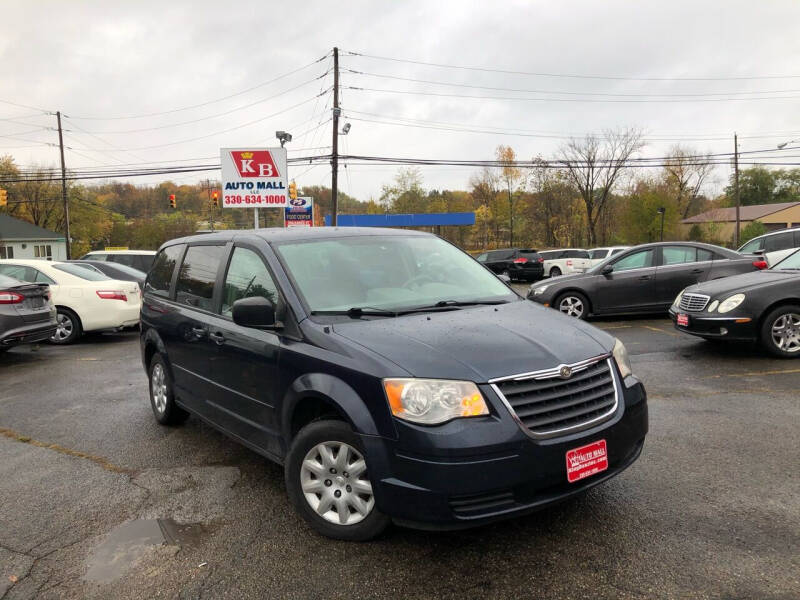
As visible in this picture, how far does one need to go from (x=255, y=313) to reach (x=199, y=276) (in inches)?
60.7

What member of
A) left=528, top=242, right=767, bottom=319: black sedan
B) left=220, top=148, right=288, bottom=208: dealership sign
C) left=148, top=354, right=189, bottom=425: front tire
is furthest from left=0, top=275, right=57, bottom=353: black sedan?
left=220, top=148, right=288, bottom=208: dealership sign

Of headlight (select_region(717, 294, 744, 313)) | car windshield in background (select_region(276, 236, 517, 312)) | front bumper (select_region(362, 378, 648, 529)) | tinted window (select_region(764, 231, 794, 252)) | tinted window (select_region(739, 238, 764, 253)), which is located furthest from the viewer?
tinted window (select_region(739, 238, 764, 253))

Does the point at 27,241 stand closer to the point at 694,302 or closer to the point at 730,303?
the point at 694,302

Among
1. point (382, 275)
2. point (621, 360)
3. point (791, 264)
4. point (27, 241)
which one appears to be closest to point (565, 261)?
point (791, 264)

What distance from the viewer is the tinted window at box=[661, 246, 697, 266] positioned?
422 inches

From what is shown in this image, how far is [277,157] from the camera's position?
2080cm

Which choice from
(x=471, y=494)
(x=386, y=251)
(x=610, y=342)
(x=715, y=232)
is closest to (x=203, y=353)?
(x=386, y=251)

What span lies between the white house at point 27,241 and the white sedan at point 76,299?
55843 mm

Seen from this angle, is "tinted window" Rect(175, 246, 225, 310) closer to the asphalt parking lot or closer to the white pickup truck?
the asphalt parking lot

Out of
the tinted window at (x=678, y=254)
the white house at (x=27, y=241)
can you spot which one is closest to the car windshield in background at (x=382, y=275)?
the tinted window at (x=678, y=254)

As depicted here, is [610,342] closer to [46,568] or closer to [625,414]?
[625,414]

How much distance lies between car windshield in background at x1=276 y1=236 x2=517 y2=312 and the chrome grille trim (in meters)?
4.44

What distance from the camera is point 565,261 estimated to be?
26.8 metres

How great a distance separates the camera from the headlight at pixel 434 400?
8.50 ft
